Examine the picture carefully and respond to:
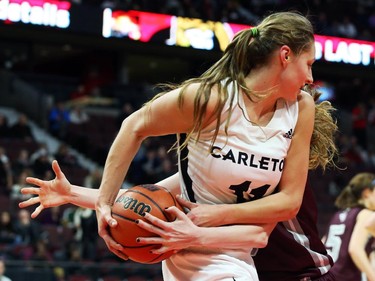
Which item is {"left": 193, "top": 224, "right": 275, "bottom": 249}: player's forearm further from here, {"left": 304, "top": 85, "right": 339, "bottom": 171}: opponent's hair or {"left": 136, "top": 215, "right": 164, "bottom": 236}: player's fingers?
{"left": 304, "top": 85, "right": 339, "bottom": 171}: opponent's hair

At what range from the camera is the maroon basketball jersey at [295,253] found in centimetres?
356

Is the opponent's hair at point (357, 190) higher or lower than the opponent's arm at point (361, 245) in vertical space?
higher

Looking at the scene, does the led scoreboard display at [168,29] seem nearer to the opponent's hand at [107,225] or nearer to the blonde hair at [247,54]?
the blonde hair at [247,54]

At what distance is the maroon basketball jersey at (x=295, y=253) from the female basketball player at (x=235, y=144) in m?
0.37

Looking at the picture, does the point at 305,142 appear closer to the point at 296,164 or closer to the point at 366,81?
the point at 296,164

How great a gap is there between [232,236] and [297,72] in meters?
0.68

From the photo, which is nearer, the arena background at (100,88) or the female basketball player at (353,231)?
the female basketball player at (353,231)

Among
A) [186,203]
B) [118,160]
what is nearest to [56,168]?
[118,160]

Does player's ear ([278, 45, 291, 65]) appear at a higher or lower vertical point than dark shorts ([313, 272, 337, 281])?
higher

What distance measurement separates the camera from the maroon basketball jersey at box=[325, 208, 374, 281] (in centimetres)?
547

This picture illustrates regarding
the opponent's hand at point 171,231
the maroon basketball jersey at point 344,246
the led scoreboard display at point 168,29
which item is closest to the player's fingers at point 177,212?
the opponent's hand at point 171,231

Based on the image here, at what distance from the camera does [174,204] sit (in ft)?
10.2

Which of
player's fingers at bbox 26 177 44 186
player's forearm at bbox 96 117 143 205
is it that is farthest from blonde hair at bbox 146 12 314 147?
player's fingers at bbox 26 177 44 186

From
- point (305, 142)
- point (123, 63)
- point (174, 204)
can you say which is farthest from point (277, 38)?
point (123, 63)
